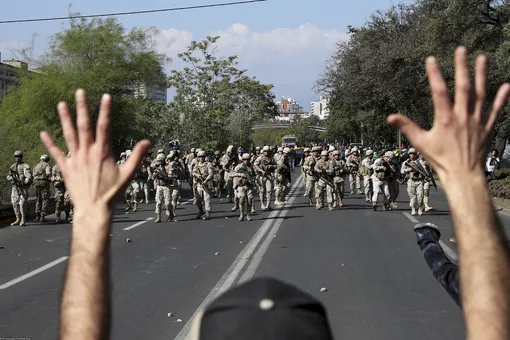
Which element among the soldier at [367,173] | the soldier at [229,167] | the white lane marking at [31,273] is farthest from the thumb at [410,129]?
the soldier at [229,167]

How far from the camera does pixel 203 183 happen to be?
1875 centimetres

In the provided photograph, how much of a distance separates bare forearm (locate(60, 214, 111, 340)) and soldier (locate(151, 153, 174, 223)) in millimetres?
16466

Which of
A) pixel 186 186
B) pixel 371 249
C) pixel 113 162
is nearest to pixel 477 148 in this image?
pixel 113 162

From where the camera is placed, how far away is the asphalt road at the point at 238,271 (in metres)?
7.40

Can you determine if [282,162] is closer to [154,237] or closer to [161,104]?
[154,237]

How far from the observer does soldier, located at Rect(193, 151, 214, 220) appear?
733 inches

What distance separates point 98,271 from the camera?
1.78 meters

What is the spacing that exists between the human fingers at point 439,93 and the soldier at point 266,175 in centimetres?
1938

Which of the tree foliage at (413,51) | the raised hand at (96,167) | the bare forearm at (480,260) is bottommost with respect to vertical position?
the bare forearm at (480,260)

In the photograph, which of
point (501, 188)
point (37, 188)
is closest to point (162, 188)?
point (37, 188)

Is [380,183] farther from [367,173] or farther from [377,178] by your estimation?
[367,173]

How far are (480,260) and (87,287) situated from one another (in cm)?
90

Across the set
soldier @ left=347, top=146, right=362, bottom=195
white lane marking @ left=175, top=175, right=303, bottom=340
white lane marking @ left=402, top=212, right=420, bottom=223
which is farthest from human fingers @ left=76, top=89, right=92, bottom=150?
soldier @ left=347, top=146, right=362, bottom=195

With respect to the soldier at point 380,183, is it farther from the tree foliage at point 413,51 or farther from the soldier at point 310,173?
the tree foliage at point 413,51
